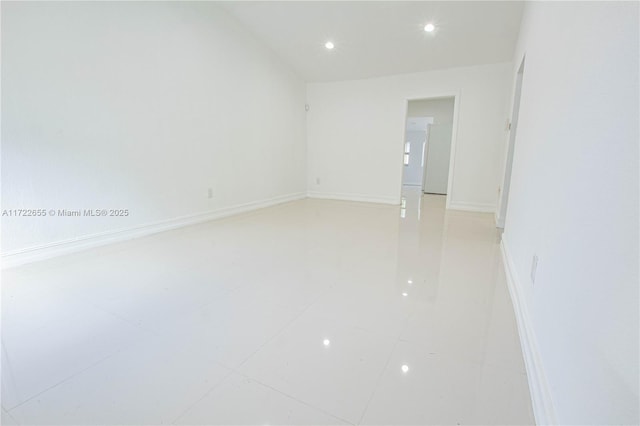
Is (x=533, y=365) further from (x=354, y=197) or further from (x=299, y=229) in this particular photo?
(x=354, y=197)

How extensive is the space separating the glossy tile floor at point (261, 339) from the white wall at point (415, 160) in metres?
9.05

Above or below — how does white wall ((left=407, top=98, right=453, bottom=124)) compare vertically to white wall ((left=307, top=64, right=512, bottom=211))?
above

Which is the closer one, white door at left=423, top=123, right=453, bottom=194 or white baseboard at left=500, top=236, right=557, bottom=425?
white baseboard at left=500, top=236, right=557, bottom=425

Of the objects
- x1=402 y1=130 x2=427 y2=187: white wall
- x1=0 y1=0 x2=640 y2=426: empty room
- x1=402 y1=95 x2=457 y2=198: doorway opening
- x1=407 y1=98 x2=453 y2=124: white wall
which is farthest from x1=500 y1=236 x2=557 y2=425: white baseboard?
x1=402 y1=130 x2=427 y2=187: white wall

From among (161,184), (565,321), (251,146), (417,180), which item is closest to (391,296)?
(565,321)

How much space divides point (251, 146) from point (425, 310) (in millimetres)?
3538

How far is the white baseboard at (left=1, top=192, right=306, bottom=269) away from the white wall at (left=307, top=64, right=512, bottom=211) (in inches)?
94.8

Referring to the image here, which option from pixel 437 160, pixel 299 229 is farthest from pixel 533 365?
pixel 437 160

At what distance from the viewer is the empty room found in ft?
2.71

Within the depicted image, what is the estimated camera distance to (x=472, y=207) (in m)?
4.66

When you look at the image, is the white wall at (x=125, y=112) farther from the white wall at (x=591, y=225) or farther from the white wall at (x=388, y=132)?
the white wall at (x=591, y=225)

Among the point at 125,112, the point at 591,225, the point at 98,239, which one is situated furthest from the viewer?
the point at 125,112

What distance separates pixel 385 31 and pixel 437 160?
13.2 ft

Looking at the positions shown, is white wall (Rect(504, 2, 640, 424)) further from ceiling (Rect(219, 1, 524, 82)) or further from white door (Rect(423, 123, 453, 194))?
white door (Rect(423, 123, 453, 194))
